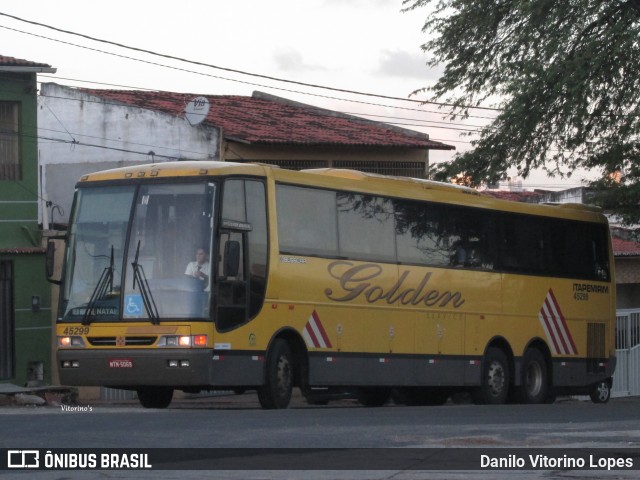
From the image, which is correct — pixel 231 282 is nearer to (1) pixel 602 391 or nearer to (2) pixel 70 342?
(2) pixel 70 342

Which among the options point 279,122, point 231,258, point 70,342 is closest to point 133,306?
point 70,342

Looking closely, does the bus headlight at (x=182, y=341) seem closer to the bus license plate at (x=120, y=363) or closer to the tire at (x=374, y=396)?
the bus license plate at (x=120, y=363)

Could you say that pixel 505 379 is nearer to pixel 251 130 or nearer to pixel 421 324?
pixel 421 324

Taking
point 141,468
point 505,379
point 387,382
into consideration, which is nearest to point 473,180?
point 505,379

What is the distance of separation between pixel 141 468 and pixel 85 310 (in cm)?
797

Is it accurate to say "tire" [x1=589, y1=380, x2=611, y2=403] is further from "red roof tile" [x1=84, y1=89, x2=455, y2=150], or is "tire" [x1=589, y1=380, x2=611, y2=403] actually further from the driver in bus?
"red roof tile" [x1=84, y1=89, x2=455, y2=150]

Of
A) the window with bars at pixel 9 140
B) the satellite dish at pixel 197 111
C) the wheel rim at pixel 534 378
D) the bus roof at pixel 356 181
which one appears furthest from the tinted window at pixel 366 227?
the satellite dish at pixel 197 111

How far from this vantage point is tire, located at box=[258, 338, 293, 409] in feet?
58.4

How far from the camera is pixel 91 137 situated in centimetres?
3759

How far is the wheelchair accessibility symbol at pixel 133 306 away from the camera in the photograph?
1728 centimetres

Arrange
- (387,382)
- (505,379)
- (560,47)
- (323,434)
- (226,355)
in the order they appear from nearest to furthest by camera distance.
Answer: (323,434) < (226,355) < (387,382) < (505,379) < (560,47)

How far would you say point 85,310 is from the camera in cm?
1777

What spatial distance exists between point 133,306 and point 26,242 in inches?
536

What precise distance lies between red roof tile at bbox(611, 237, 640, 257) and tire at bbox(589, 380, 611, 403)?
38.2 ft
